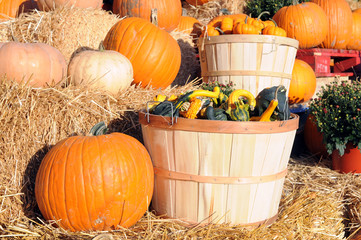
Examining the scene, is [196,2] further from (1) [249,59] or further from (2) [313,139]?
(2) [313,139]

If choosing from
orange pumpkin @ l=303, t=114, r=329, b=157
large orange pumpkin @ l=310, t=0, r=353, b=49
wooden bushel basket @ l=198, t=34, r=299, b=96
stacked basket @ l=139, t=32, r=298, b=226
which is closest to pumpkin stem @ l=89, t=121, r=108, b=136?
stacked basket @ l=139, t=32, r=298, b=226

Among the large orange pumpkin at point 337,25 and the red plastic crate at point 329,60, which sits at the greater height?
the large orange pumpkin at point 337,25

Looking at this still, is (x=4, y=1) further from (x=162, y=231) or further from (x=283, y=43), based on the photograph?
(x=162, y=231)

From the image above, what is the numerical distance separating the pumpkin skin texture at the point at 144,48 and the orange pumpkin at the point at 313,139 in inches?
59.9

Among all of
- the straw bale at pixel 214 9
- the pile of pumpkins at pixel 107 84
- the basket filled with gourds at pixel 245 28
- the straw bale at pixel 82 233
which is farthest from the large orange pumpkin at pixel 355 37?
the straw bale at pixel 82 233

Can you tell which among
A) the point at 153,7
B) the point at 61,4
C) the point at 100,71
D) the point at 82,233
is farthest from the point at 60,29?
the point at 82,233

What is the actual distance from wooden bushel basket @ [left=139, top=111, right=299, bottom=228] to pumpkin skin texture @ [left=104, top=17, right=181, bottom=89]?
1.14m

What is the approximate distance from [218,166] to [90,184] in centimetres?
68

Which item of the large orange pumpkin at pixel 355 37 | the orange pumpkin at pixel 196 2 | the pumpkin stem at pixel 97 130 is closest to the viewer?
the pumpkin stem at pixel 97 130

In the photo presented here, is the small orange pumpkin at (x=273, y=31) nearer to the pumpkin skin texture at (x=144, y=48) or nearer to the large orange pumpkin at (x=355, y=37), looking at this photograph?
the pumpkin skin texture at (x=144, y=48)

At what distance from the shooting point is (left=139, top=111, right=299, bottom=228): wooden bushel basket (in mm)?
1982

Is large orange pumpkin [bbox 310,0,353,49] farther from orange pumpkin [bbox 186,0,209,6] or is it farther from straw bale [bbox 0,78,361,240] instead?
straw bale [bbox 0,78,361,240]

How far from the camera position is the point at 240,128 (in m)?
1.95

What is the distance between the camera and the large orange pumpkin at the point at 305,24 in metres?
4.43
